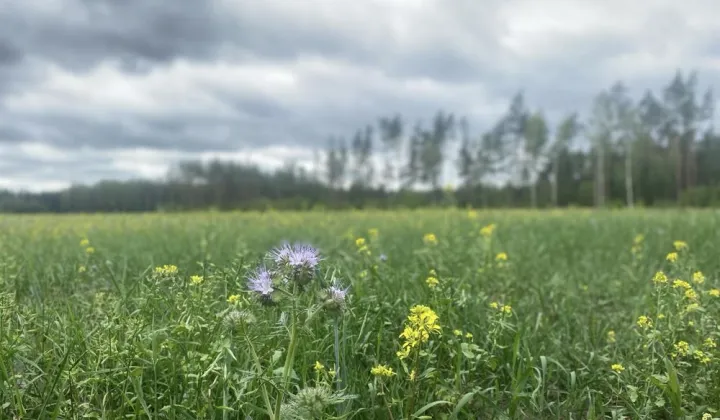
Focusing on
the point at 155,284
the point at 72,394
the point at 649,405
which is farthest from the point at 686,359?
the point at 72,394

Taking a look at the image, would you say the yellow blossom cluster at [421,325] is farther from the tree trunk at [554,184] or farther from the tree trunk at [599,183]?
the tree trunk at [554,184]

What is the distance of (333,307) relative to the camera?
1.57 metres

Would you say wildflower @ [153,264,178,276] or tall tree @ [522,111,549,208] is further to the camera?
tall tree @ [522,111,549,208]

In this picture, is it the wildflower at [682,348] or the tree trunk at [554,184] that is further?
the tree trunk at [554,184]

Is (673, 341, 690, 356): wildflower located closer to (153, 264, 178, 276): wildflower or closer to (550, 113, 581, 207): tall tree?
(153, 264, 178, 276): wildflower

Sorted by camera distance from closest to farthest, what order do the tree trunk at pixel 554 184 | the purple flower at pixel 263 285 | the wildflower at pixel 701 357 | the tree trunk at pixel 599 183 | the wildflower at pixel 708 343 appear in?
1. the purple flower at pixel 263 285
2. the wildflower at pixel 701 357
3. the wildflower at pixel 708 343
4. the tree trunk at pixel 599 183
5. the tree trunk at pixel 554 184

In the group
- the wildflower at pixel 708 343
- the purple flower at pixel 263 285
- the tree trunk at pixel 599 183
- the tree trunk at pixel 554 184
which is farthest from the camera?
the tree trunk at pixel 554 184

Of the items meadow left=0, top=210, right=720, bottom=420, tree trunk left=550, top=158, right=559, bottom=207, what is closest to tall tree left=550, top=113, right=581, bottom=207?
tree trunk left=550, top=158, right=559, bottom=207

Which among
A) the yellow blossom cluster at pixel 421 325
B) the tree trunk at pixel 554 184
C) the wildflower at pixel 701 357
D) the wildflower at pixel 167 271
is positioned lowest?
the wildflower at pixel 701 357

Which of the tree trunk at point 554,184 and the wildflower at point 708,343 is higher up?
the tree trunk at point 554,184

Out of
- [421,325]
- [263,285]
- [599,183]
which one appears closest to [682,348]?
[421,325]

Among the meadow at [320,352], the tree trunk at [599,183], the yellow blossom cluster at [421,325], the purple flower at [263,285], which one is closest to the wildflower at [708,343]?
the meadow at [320,352]

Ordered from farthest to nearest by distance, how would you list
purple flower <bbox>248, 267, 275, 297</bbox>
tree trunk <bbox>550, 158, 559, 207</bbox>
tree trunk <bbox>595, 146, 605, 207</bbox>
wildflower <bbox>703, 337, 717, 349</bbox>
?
tree trunk <bbox>550, 158, 559, 207</bbox>, tree trunk <bbox>595, 146, 605, 207</bbox>, wildflower <bbox>703, 337, 717, 349</bbox>, purple flower <bbox>248, 267, 275, 297</bbox>

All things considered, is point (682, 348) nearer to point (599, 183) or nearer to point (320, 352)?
point (320, 352)
